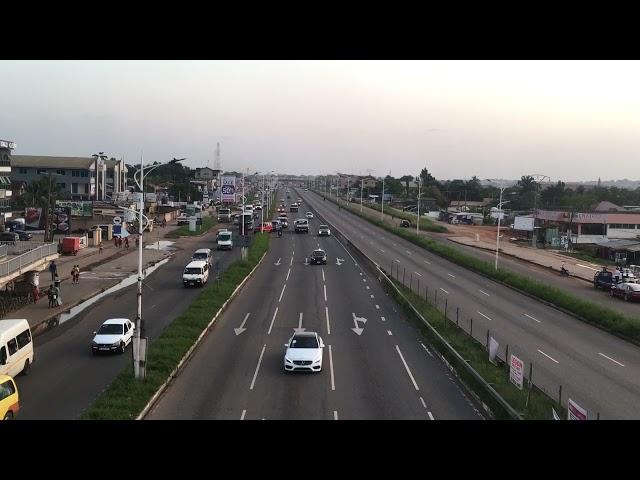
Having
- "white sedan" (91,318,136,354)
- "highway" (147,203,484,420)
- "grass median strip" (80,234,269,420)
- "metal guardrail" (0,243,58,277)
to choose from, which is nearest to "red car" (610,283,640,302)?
"highway" (147,203,484,420)

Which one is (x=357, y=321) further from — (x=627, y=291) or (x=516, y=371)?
(x=627, y=291)

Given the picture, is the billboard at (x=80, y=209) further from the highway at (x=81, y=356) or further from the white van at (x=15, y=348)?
the white van at (x=15, y=348)

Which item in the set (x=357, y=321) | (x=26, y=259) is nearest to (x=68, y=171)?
(x=26, y=259)

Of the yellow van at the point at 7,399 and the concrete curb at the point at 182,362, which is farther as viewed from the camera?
the concrete curb at the point at 182,362

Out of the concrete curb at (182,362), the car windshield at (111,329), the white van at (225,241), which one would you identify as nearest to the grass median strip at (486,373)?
the concrete curb at (182,362)
